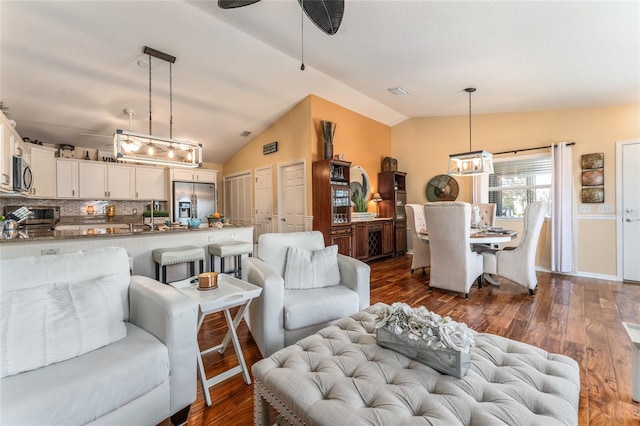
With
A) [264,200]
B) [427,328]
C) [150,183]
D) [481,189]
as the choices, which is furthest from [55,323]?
[481,189]

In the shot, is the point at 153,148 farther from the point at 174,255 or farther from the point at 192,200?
the point at 192,200

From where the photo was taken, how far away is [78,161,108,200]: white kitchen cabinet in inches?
210

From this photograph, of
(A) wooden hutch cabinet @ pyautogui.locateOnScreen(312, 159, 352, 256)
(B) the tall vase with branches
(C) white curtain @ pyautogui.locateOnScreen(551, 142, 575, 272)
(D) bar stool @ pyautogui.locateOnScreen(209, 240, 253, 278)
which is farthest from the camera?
(B) the tall vase with branches

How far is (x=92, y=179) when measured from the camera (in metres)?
5.45

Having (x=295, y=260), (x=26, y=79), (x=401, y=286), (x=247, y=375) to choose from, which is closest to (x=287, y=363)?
(x=247, y=375)

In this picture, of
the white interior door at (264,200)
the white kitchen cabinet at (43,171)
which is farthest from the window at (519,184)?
the white kitchen cabinet at (43,171)

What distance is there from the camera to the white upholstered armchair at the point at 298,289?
6.37ft

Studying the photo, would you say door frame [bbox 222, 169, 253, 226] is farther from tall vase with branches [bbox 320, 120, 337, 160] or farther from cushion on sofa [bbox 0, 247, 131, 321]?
cushion on sofa [bbox 0, 247, 131, 321]

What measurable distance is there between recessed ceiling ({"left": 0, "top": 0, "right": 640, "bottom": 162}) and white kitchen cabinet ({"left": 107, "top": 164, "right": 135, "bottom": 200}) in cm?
87

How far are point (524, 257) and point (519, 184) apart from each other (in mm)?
2202

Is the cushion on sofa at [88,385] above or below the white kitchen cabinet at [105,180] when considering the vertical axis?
below

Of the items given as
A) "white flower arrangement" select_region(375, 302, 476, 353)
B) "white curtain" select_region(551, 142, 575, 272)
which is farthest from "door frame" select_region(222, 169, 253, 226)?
"white curtain" select_region(551, 142, 575, 272)

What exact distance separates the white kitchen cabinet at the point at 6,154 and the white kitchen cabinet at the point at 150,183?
2.72 meters

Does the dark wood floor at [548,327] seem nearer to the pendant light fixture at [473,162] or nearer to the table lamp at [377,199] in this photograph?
the pendant light fixture at [473,162]
